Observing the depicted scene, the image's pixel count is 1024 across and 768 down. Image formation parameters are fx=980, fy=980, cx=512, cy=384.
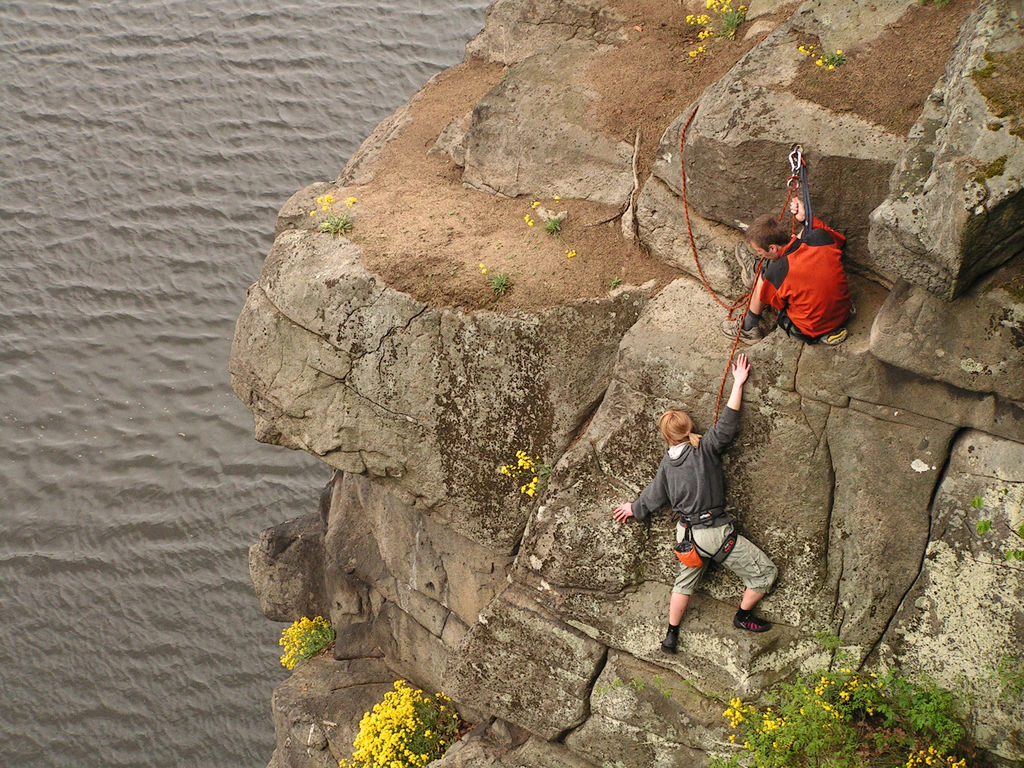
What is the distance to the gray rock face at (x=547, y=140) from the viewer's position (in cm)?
1227

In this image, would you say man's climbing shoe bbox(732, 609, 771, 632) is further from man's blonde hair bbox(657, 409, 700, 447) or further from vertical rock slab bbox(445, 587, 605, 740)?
man's blonde hair bbox(657, 409, 700, 447)

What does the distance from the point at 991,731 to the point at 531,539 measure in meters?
4.69

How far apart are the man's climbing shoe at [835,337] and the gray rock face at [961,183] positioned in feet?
2.69

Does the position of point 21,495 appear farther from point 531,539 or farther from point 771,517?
point 771,517

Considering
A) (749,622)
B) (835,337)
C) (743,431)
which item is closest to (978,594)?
(749,622)

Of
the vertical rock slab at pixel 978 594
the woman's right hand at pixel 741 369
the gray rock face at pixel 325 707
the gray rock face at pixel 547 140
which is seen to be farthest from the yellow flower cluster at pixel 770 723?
the gray rock face at pixel 325 707

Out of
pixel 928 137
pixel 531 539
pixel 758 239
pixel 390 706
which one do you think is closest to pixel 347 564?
pixel 390 706

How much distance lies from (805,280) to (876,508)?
2289mm

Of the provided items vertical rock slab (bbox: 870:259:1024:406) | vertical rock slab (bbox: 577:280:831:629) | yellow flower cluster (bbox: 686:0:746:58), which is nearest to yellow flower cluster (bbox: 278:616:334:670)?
vertical rock slab (bbox: 577:280:831:629)

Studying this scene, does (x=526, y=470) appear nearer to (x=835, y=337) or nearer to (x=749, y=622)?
(x=749, y=622)

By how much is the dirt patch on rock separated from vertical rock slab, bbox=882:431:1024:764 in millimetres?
3163

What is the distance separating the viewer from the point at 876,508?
30.1 ft

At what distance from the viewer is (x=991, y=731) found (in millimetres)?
8883

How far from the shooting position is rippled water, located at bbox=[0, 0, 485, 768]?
1925cm
